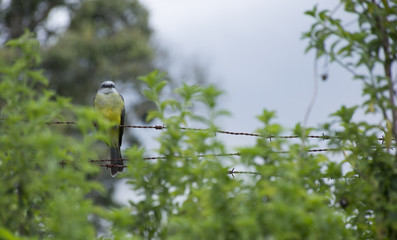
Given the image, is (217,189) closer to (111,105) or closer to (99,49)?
(111,105)

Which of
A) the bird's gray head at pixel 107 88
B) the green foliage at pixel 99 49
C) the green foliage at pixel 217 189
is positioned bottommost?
the green foliage at pixel 217 189

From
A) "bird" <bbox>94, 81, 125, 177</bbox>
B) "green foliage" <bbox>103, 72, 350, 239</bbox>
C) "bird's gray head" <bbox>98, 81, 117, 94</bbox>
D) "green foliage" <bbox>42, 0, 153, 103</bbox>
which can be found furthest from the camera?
"green foliage" <bbox>42, 0, 153, 103</bbox>

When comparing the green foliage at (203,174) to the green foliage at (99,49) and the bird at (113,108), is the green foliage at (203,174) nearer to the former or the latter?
the bird at (113,108)

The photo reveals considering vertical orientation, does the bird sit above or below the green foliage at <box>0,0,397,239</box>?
above

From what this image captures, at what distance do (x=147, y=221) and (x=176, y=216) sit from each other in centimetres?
19

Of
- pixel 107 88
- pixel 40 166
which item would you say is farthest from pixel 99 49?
pixel 40 166

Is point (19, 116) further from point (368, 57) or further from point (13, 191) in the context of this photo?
point (368, 57)

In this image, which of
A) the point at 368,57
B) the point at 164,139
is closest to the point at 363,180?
the point at 368,57

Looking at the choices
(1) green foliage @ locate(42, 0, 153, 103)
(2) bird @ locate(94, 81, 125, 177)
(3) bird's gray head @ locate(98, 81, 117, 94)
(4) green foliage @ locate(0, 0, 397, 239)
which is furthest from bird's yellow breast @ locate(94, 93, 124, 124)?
(1) green foliage @ locate(42, 0, 153, 103)

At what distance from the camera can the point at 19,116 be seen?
279cm

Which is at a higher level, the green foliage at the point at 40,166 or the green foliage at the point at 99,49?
the green foliage at the point at 99,49

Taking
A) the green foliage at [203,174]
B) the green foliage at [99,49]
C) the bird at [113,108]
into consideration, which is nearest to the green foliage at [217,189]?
the green foliage at [203,174]

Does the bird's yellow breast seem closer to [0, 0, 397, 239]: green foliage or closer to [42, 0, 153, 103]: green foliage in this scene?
[0, 0, 397, 239]: green foliage

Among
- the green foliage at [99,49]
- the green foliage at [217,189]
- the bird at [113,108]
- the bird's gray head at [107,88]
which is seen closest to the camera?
the green foliage at [217,189]
